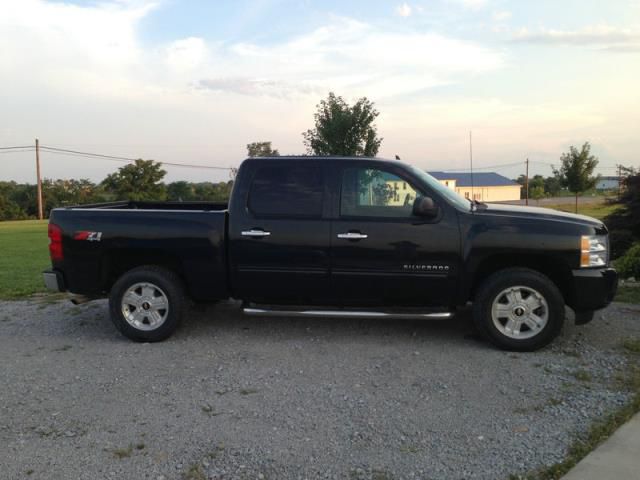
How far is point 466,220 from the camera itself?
5.34 metres

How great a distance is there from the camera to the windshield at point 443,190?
5.49 metres

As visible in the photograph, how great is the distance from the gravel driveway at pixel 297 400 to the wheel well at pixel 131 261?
0.66 m

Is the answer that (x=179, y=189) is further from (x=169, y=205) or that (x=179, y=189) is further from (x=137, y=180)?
(x=169, y=205)

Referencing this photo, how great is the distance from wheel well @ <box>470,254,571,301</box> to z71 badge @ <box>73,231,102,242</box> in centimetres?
371

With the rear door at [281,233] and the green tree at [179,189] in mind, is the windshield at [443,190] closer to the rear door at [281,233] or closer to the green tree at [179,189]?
the rear door at [281,233]

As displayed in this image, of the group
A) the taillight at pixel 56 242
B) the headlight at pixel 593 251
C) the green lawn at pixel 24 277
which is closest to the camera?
the headlight at pixel 593 251

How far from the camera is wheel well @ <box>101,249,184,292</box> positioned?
5.81m

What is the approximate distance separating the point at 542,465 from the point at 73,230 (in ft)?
15.5

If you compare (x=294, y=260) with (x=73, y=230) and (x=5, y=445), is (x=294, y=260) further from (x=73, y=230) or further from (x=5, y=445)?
(x=5, y=445)

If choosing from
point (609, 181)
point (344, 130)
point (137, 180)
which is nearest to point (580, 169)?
point (609, 181)

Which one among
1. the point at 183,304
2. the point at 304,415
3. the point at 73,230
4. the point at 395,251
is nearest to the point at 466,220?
the point at 395,251

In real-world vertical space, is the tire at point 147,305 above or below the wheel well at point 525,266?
below

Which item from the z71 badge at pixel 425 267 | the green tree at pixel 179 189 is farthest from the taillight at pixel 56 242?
the green tree at pixel 179 189

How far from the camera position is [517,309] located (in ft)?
17.3
